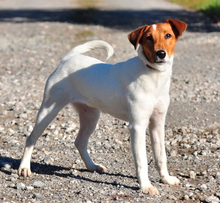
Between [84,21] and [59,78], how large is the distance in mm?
16402

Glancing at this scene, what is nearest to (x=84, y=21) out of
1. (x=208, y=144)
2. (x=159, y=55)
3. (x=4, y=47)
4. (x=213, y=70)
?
(x=4, y=47)

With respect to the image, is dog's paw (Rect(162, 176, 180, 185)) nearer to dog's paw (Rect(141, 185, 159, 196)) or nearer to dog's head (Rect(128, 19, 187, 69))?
dog's paw (Rect(141, 185, 159, 196))

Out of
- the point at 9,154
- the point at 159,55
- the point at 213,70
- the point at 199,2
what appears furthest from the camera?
the point at 199,2

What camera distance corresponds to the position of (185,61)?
13.2m

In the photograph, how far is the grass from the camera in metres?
23.9

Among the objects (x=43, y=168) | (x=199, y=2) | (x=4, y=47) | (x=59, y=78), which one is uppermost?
(x=59, y=78)

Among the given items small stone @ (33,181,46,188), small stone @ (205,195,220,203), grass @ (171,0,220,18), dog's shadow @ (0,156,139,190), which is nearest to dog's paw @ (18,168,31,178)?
dog's shadow @ (0,156,139,190)

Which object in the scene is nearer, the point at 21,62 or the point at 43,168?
the point at 43,168

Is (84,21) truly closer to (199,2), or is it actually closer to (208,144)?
(199,2)

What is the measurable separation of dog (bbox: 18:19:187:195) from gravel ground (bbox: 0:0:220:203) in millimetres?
257

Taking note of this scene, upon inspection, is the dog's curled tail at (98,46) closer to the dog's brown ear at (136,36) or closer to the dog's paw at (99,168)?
the dog's brown ear at (136,36)

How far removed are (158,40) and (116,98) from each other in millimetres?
767

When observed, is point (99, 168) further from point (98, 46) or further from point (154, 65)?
point (154, 65)

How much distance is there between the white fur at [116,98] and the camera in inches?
200
